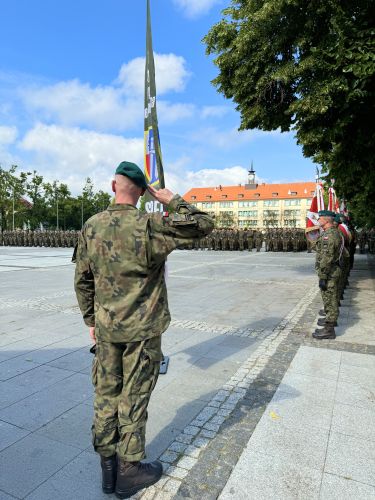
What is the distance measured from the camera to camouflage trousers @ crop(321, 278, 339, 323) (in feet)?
18.2

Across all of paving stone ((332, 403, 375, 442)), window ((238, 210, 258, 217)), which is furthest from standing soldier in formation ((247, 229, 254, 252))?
window ((238, 210, 258, 217))

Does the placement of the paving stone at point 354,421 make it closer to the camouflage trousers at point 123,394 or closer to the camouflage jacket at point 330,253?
the camouflage trousers at point 123,394

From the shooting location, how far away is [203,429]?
2.84 meters

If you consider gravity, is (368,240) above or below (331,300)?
above

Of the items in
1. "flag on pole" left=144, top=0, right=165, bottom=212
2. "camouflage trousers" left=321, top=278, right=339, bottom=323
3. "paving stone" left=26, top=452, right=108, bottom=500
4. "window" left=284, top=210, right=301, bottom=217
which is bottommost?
"paving stone" left=26, top=452, right=108, bottom=500

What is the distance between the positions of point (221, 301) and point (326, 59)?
511 centimetres

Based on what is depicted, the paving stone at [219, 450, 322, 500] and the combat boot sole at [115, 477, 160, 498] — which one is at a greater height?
the combat boot sole at [115, 477, 160, 498]

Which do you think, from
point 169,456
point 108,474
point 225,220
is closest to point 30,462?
point 108,474

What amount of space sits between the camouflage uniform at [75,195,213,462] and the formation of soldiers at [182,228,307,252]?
2355 cm

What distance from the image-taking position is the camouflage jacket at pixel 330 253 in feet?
18.3

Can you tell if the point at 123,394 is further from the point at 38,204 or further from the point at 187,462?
the point at 38,204

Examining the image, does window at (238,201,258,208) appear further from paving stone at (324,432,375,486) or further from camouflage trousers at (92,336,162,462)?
camouflage trousers at (92,336,162,462)

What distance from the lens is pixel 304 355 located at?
4539 mm

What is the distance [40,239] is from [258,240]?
20.0 meters
